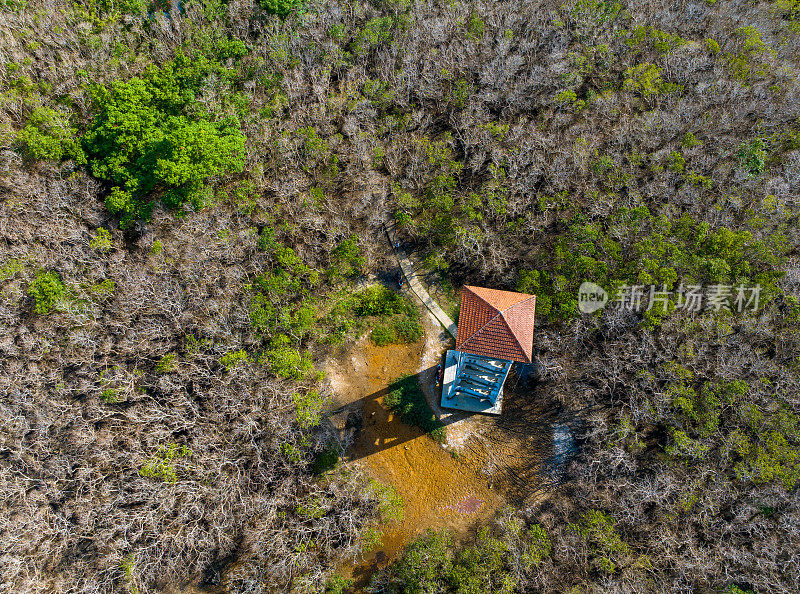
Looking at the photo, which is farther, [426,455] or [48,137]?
[48,137]

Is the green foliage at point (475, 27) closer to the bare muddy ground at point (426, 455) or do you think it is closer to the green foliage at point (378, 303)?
the green foliage at point (378, 303)

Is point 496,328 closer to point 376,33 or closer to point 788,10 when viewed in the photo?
point 376,33

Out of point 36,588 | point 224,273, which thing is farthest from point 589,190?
point 36,588

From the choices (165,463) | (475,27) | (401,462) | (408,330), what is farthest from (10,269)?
(475,27)

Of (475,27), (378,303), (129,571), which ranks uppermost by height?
(475,27)

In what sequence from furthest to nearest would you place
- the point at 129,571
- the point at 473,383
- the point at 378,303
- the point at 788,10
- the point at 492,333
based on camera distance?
the point at 788,10 < the point at 378,303 < the point at 473,383 < the point at 492,333 < the point at 129,571

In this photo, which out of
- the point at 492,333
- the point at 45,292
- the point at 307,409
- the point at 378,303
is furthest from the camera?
the point at 378,303

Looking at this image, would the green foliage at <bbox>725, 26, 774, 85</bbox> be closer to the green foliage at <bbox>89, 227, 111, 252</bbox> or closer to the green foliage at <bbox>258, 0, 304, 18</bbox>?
the green foliage at <bbox>258, 0, 304, 18</bbox>
